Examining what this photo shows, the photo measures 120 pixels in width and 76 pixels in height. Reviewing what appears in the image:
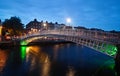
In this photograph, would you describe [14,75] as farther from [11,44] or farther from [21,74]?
[11,44]

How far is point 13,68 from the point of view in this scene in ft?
105

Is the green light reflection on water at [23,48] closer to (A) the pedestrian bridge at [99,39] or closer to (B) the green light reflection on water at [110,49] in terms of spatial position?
Answer: (A) the pedestrian bridge at [99,39]

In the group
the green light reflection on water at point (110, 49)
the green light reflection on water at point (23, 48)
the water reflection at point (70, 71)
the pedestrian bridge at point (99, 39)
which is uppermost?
the pedestrian bridge at point (99, 39)

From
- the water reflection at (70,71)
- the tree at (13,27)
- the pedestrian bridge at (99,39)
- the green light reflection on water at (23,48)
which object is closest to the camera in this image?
the pedestrian bridge at (99,39)

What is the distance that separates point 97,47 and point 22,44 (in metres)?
35.5

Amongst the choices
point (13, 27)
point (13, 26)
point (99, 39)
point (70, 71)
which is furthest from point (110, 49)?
point (13, 26)

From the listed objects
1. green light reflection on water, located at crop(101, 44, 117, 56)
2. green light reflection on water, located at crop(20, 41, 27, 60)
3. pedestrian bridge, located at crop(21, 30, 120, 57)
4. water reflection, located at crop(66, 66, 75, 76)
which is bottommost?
water reflection, located at crop(66, 66, 75, 76)

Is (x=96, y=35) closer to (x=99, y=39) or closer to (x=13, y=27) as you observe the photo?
(x=99, y=39)

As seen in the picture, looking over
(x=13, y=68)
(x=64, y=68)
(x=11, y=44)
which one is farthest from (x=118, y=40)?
(x=11, y=44)

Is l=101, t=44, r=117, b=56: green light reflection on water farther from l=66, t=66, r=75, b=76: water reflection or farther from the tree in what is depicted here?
the tree

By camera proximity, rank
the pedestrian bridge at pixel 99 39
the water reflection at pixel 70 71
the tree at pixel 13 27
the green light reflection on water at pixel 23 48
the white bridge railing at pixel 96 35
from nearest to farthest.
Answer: the white bridge railing at pixel 96 35
the pedestrian bridge at pixel 99 39
the water reflection at pixel 70 71
the green light reflection on water at pixel 23 48
the tree at pixel 13 27

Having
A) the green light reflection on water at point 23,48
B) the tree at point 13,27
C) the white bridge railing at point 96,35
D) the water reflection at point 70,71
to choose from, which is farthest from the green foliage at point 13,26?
the water reflection at point 70,71

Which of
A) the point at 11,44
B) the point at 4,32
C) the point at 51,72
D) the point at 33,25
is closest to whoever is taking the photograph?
the point at 51,72

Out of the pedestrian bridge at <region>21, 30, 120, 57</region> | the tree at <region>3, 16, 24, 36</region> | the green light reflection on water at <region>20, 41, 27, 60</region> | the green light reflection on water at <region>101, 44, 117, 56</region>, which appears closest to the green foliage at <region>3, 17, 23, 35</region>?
the tree at <region>3, 16, 24, 36</region>
